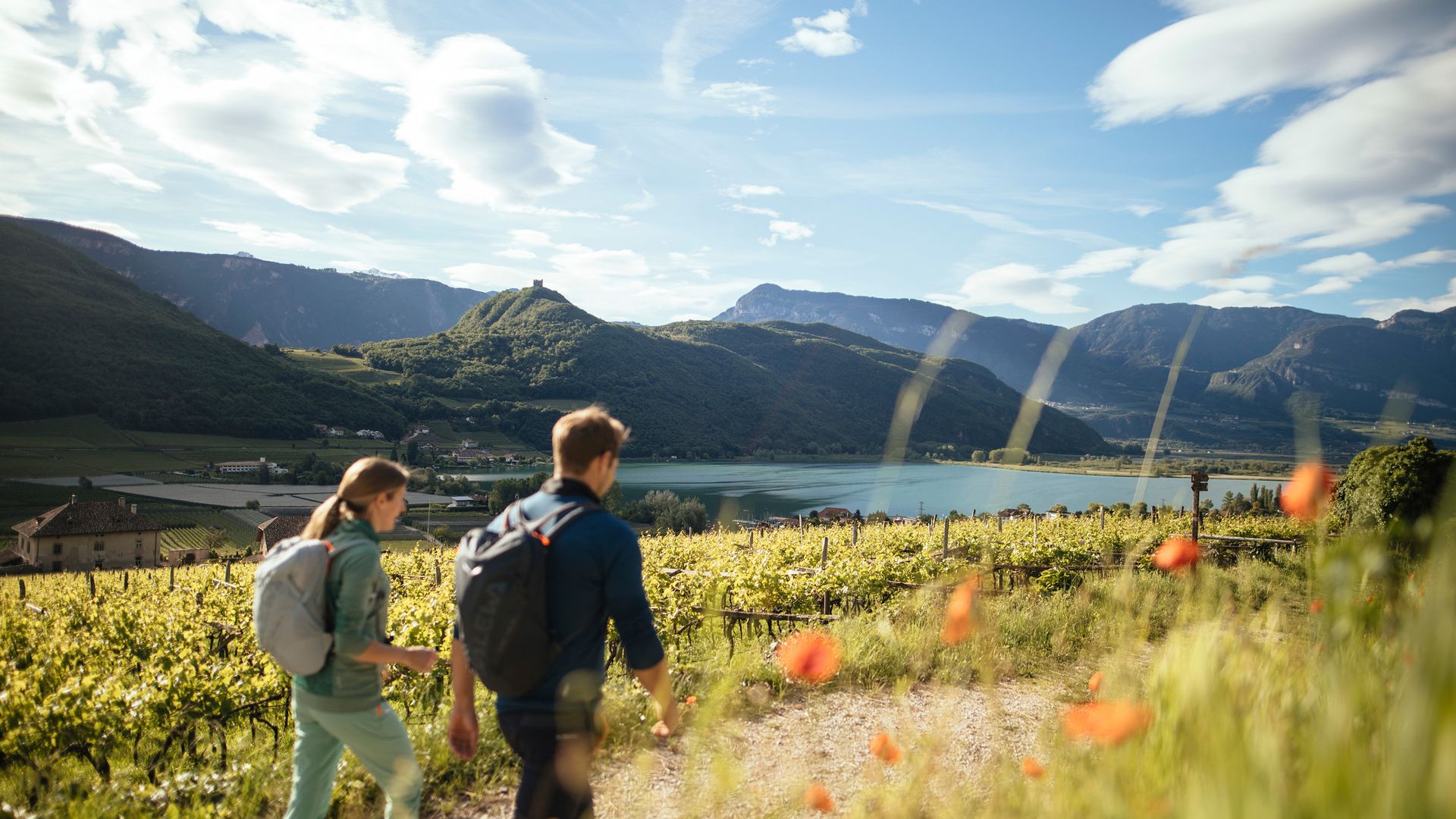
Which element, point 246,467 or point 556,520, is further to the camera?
point 246,467

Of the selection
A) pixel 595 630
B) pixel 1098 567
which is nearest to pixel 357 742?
pixel 595 630

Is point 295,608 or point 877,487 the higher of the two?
point 295,608

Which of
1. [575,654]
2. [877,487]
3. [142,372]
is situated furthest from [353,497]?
[142,372]

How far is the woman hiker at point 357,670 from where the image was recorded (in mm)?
2424

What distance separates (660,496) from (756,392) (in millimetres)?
99569

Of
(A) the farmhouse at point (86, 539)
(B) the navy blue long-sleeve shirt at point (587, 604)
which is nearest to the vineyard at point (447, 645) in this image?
(B) the navy blue long-sleeve shirt at point (587, 604)

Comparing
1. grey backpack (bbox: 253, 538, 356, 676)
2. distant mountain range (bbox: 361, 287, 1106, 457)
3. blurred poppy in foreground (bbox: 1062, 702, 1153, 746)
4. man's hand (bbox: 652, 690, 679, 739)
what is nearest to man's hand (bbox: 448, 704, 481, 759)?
grey backpack (bbox: 253, 538, 356, 676)

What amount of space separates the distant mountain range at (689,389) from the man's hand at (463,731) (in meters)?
116

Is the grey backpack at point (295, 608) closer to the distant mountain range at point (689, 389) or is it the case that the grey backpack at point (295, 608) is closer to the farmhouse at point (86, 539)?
the farmhouse at point (86, 539)

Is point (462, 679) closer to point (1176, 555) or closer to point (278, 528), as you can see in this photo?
point (1176, 555)

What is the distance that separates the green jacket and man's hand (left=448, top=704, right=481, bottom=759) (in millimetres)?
390

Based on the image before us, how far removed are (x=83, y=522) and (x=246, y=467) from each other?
1513 inches

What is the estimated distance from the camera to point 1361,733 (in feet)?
4.15

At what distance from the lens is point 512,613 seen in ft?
6.46
